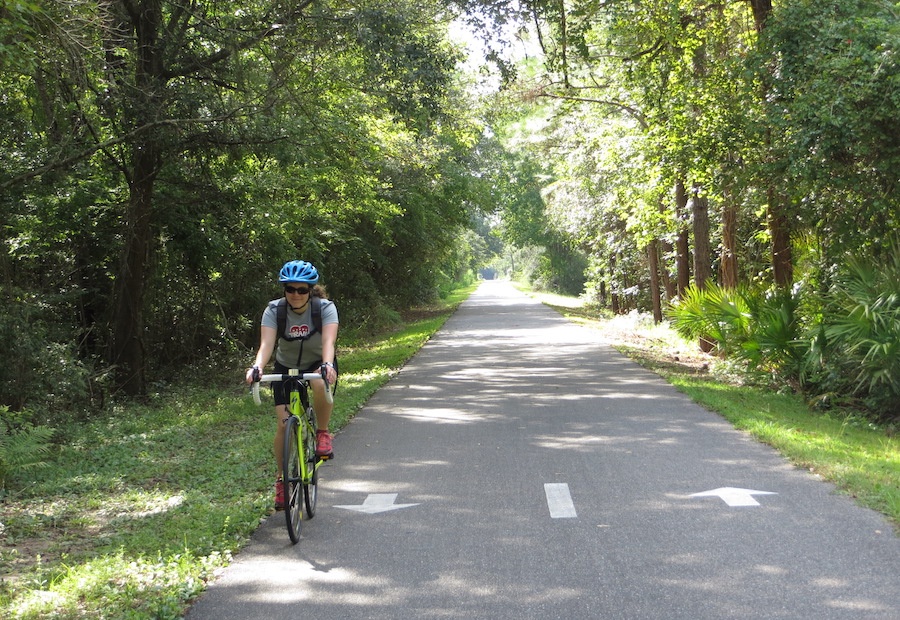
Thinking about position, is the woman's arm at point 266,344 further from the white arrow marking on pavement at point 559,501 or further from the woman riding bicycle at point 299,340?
the white arrow marking on pavement at point 559,501

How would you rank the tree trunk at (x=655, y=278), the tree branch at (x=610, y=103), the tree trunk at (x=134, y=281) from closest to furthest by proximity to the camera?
the tree trunk at (x=134, y=281), the tree branch at (x=610, y=103), the tree trunk at (x=655, y=278)

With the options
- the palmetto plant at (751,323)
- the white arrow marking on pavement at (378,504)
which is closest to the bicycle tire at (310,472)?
the white arrow marking on pavement at (378,504)

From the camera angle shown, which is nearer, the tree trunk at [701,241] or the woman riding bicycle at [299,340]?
the woman riding bicycle at [299,340]

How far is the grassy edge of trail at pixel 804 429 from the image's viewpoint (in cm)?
696

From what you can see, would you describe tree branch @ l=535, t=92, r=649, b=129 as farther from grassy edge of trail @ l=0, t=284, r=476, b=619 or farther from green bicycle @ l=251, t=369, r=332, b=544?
green bicycle @ l=251, t=369, r=332, b=544

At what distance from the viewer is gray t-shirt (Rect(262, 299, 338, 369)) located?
6531mm

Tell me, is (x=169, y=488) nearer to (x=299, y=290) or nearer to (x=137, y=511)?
(x=137, y=511)

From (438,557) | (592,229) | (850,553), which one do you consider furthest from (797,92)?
(592,229)

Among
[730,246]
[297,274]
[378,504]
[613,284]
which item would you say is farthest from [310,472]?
[613,284]

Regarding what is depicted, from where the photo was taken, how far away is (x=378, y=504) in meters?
6.97

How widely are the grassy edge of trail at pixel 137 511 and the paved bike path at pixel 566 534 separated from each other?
0.38 metres

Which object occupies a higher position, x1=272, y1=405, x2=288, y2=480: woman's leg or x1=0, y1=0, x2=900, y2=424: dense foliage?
x1=0, y1=0, x2=900, y2=424: dense foliage

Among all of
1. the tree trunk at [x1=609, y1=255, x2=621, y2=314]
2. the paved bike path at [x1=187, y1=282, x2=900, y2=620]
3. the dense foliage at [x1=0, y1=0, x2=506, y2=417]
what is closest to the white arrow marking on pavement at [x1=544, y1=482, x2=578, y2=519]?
the paved bike path at [x1=187, y1=282, x2=900, y2=620]

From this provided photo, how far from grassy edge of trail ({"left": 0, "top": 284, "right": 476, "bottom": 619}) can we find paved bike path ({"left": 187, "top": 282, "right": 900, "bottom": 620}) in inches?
14.9
